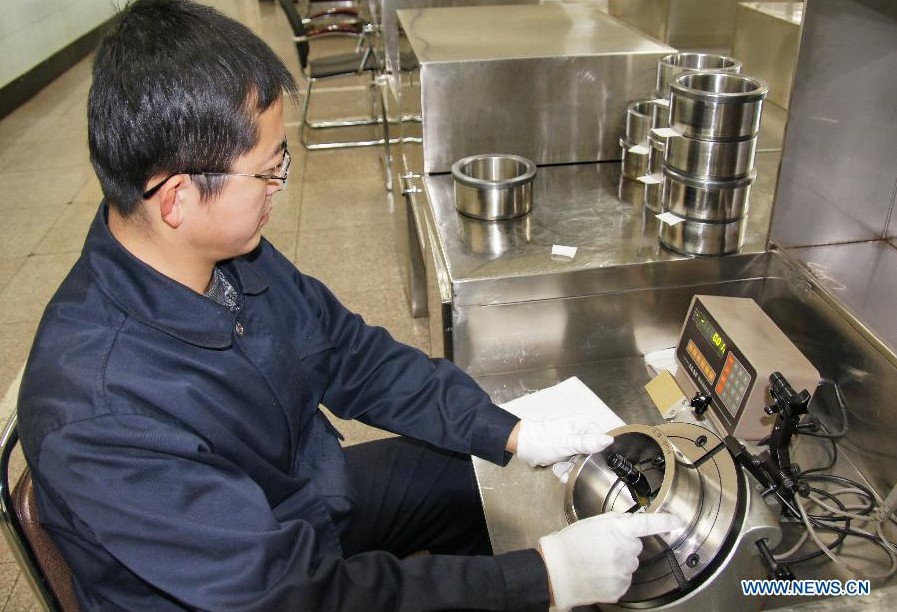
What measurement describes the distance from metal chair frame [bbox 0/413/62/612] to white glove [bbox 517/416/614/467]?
0.70 m

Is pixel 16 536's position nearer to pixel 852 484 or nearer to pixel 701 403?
pixel 701 403

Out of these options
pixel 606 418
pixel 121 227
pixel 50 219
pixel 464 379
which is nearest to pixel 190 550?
pixel 121 227

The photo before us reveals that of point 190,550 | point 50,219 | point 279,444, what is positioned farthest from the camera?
point 50,219

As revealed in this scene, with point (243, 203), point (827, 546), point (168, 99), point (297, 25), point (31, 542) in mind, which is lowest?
point (827, 546)

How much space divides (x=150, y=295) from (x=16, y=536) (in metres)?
0.33

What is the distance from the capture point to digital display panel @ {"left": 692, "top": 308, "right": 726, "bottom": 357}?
3.78 feet

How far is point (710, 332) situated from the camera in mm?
1188

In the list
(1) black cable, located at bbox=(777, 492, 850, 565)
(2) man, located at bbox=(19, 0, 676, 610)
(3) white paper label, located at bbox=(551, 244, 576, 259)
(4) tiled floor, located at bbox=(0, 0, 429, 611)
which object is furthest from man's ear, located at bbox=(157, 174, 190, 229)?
(4) tiled floor, located at bbox=(0, 0, 429, 611)

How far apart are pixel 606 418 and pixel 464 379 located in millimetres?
263

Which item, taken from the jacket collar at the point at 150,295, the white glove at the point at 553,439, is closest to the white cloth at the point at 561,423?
the white glove at the point at 553,439

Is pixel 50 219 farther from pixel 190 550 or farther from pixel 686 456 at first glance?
pixel 686 456

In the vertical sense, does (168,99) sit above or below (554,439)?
above

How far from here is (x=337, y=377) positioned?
1268 mm

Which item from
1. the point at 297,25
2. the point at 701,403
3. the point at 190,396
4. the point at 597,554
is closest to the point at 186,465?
the point at 190,396
